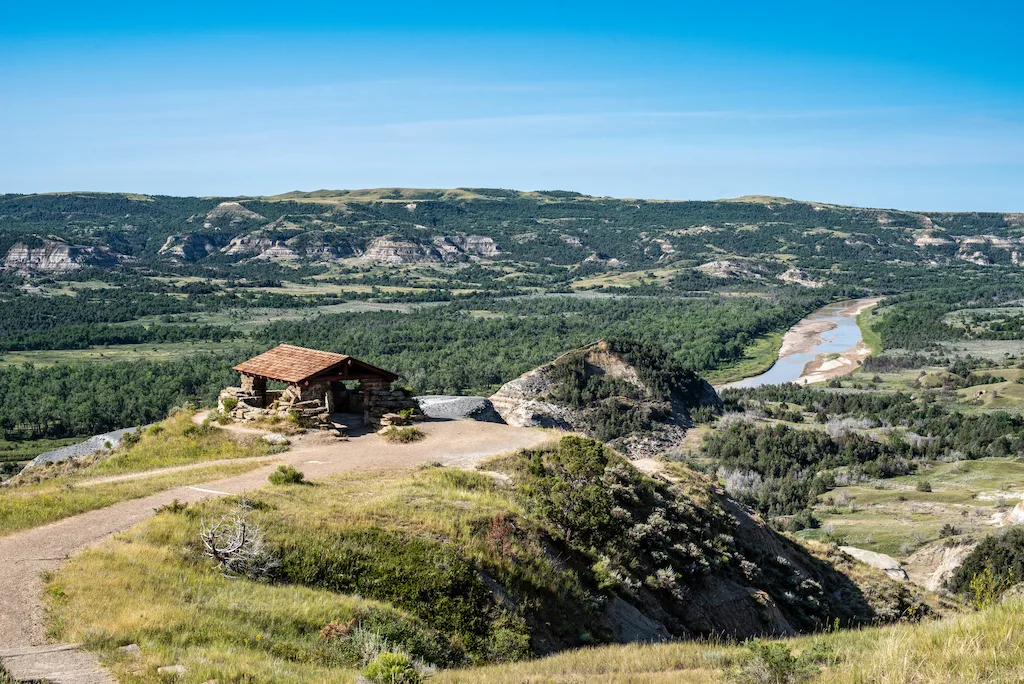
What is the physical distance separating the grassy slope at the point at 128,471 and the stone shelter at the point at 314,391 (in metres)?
2.18

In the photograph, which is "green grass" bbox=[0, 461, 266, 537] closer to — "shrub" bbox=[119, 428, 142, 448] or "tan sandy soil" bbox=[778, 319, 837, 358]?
"shrub" bbox=[119, 428, 142, 448]

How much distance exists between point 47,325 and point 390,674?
139595mm

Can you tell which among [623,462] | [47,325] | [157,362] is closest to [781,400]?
[623,462]

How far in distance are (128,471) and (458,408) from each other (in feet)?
55.1

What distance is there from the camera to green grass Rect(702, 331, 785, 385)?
93.8 metres

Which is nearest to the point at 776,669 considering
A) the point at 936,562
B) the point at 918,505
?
the point at 936,562

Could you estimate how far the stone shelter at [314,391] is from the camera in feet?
87.6

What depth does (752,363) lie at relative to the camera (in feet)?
336

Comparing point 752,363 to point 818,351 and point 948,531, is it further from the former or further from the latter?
point 948,531

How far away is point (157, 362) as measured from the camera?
96500mm

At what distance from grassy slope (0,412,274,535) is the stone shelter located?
2178 millimetres

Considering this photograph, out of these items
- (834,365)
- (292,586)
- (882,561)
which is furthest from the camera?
(834,365)

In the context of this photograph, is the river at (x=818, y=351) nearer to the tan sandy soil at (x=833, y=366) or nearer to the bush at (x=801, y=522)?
the tan sandy soil at (x=833, y=366)

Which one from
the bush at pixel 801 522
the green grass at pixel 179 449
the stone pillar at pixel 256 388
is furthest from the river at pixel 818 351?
the green grass at pixel 179 449
